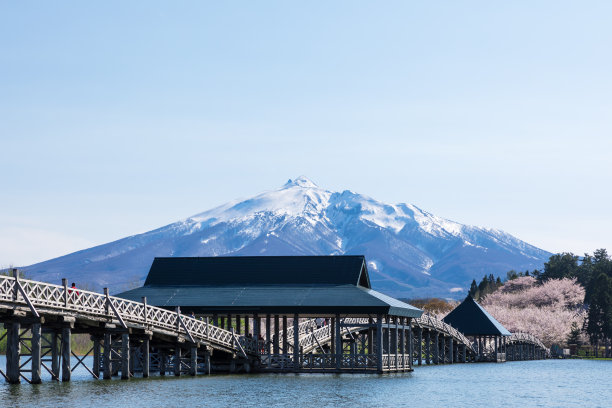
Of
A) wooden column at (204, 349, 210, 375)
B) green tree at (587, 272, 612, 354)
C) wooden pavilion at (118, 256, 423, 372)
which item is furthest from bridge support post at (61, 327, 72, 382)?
green tree at (587, 272, 612, 354)

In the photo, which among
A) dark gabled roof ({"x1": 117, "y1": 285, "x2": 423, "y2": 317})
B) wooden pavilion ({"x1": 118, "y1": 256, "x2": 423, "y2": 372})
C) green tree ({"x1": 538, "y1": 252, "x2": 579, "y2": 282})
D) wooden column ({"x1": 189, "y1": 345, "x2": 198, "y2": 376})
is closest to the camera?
wooden column ({"x1": 189, "y1": 345, "x2": 198, "y2": 376})

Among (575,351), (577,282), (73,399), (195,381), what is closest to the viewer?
(73,399)

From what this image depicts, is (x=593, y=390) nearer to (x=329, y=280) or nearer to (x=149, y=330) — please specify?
(x=329, y=280)

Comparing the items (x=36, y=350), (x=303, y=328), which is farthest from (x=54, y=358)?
(x=303, y=328)

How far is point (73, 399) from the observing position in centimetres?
4669

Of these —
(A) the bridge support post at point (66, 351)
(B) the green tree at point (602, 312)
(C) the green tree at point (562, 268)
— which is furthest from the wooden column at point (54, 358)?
(C) the green tree at point (562, 268)

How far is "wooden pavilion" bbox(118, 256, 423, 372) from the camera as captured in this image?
6762cm

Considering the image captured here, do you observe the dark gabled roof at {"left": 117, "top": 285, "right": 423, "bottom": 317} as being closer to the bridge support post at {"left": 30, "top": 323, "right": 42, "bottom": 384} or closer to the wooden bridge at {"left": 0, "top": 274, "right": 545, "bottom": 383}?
the wooden bridge at {"left": 0, "top": 274, "right": 545, "bottom": 383}

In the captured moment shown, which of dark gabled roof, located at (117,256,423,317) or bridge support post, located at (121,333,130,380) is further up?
dark gabled roof, located at (117,256,423,317)

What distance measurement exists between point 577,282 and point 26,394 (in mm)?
150503

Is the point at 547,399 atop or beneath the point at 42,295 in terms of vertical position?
beneath

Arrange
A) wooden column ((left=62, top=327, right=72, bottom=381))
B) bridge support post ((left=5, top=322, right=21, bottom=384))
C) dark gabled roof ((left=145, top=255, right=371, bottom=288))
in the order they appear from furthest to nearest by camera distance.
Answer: dark gabled roof ((left=145, top=255, right=371, bottom=288)) < wooden column ((left=62, top=327, right=72, bottom=381)) < bridge support post ((left=5, top=322, right=21, bottom=384))

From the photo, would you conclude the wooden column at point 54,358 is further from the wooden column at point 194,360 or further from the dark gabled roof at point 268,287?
the dark gabled roof at point 268,287

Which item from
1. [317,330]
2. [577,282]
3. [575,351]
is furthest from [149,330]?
[577,282]
